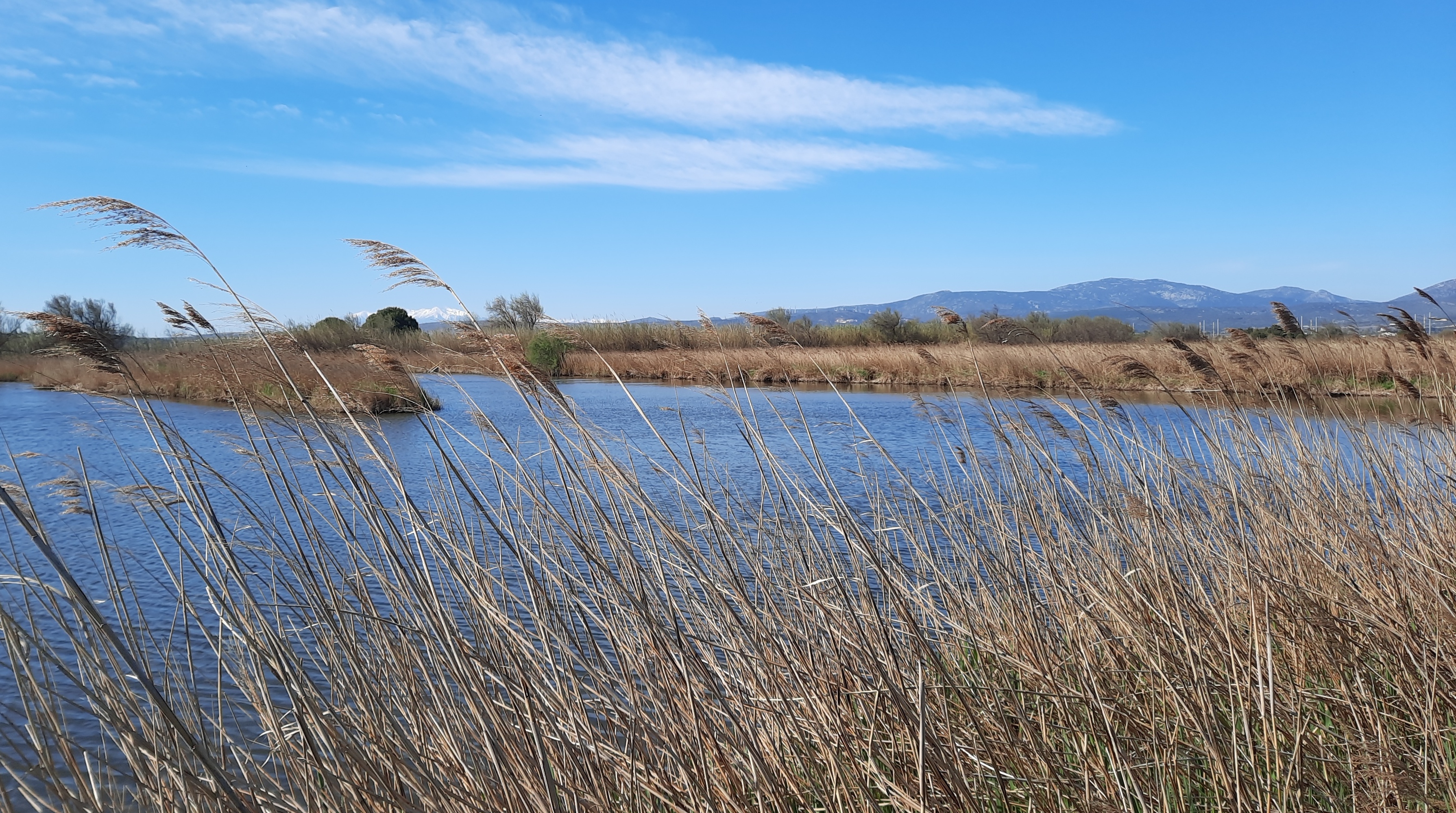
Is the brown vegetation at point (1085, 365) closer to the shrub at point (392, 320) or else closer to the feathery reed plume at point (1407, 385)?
the feathery reed plume at point (1407, 385)

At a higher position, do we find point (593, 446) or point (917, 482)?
point (593, 446)

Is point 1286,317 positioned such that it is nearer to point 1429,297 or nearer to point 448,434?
point 1429,297

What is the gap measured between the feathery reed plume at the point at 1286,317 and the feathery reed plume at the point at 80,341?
5.38 meters

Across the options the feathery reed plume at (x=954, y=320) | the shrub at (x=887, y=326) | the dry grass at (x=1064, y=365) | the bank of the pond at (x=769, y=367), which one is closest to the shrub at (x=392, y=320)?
the dry grass at (x=1064, y=365)

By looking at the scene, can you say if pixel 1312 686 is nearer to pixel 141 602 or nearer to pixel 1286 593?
pixel 1286 593

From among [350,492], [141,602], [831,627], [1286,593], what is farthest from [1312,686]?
[141,602]

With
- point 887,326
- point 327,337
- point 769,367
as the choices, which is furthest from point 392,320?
point 769,367

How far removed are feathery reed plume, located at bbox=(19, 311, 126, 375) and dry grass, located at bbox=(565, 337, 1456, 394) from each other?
1.17 meters

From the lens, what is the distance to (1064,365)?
4.18m

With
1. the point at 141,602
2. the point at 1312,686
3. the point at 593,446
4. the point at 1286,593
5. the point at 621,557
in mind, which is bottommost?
the point at 141,602

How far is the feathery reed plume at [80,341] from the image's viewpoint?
6.66 feet

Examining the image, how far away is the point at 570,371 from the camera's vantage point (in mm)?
30953

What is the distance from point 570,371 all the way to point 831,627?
95.6ft

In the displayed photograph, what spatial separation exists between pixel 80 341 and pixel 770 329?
223 cm
